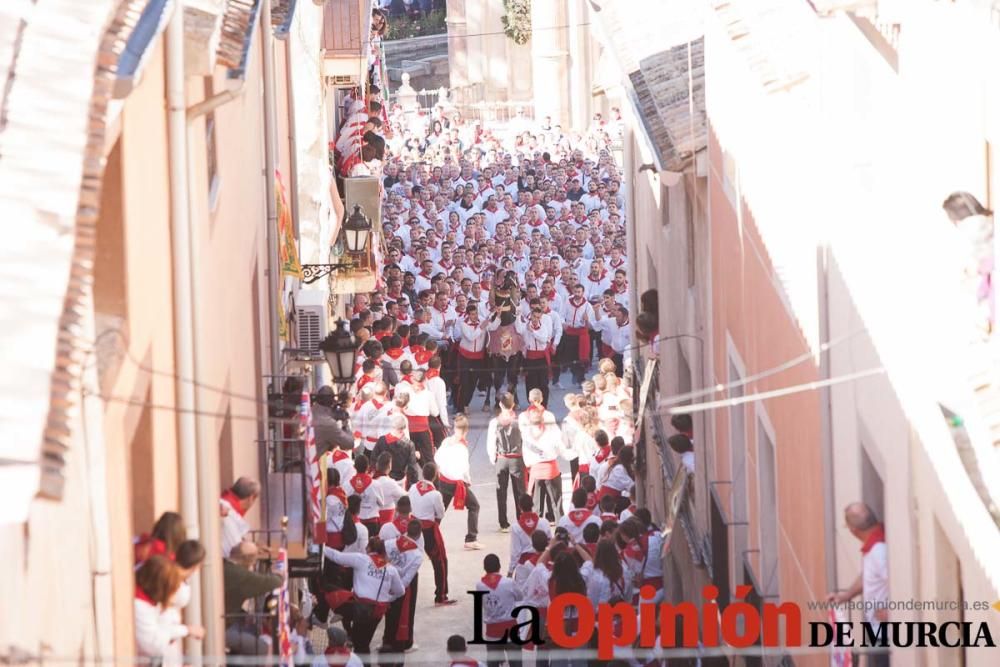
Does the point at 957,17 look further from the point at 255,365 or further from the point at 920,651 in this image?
the point at 255,365

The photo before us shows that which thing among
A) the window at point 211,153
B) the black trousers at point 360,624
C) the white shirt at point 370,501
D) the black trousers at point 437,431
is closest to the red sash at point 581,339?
the black trousers at point 437,431

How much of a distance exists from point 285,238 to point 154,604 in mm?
10570

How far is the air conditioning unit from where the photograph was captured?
20.2 m

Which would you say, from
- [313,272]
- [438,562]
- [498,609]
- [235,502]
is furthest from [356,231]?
[235,502]

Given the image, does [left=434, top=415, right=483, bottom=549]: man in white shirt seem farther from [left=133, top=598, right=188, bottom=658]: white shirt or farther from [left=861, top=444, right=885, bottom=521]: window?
[left=133, top=598, right=188, bottom=658]: white shirt

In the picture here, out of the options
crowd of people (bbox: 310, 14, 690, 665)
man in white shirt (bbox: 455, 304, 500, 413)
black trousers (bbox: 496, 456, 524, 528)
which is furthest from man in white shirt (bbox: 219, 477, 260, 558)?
man in white shirt (bbox: 455, 304, 500, 413)

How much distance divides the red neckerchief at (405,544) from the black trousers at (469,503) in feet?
11.1

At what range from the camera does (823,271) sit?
1145cm

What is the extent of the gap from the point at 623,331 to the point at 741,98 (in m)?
12.0

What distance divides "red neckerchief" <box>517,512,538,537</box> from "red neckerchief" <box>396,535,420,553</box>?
0.88 meters

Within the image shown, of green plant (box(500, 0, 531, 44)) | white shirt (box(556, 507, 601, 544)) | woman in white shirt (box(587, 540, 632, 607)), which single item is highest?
green plant (box(500, 0, 531, 44))

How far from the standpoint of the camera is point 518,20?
2452 inches

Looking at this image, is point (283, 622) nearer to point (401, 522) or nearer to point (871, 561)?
point (871, 561)

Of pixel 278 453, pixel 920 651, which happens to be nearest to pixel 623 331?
pixel 278 453
